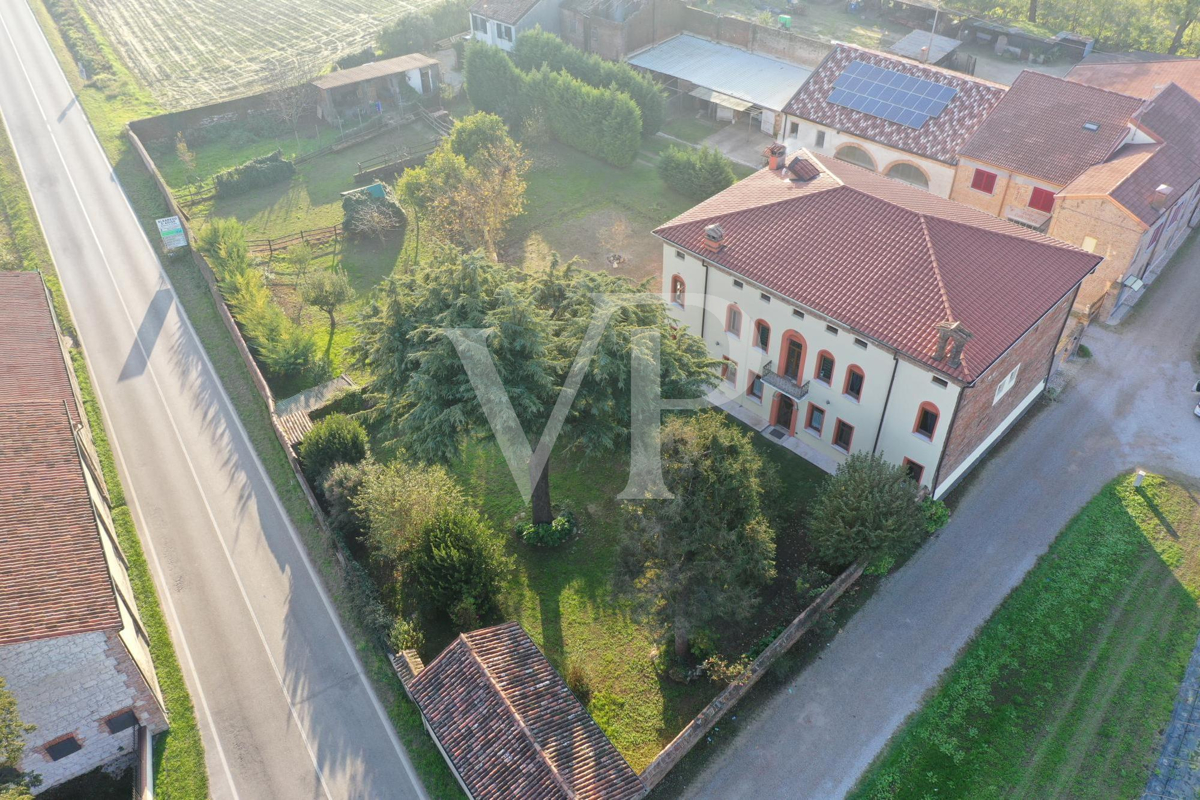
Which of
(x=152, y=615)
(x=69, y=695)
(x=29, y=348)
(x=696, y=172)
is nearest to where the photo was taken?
(x=69, y=695)

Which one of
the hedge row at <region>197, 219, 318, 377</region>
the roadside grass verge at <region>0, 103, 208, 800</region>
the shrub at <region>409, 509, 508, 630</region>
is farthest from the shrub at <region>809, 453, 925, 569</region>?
the hedge row at <region>197, 219, 318, 377</region>

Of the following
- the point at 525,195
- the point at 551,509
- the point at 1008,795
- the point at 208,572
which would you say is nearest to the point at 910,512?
the point at 1008,795

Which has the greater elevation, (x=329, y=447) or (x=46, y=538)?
(x=46, y=538)

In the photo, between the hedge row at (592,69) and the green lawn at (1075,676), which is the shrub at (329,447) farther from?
the hedge row at (592,69)

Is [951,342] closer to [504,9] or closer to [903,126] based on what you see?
[903,126]

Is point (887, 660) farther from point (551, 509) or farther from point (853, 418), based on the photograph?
point (551, 509)

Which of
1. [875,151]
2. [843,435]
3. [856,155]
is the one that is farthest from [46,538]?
[856,155]

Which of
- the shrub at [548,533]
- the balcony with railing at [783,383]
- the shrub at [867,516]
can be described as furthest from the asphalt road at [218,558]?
the balcony with railing at [783,383]

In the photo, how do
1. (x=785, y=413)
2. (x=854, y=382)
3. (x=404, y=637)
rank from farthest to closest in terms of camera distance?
(x=785, y=413)
(x=854, y=382)
(x=404, y=637)
